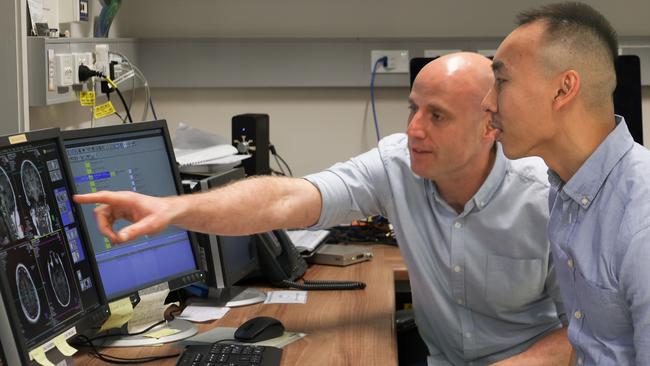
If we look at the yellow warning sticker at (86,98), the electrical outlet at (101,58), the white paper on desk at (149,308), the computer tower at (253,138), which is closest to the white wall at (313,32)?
the computer tower at (253,138)

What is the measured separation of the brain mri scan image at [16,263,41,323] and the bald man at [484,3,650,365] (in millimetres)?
879

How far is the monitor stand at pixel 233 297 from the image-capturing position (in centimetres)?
222

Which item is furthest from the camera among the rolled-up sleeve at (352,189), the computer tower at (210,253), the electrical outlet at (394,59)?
the electrical outlet at (394,59)

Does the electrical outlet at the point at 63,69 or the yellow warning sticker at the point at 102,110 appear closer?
the electrical outlet at the point at 63,69

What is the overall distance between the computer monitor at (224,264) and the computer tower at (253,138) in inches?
25.4

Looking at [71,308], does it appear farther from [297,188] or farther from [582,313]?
[582,313]

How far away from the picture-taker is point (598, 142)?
61.8 inches

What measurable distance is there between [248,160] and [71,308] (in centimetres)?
150

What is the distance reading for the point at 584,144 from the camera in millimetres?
1571

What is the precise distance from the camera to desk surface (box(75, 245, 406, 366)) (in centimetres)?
183

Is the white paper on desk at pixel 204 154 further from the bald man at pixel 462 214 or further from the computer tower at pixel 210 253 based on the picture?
the bald man at pixel 462 214

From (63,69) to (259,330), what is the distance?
3.03 feet

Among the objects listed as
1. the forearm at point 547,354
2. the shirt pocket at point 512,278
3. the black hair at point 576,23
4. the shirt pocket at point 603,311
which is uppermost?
the black hair at point 576,23

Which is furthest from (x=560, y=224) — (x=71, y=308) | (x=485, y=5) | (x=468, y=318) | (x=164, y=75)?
(x=164, y=75)
